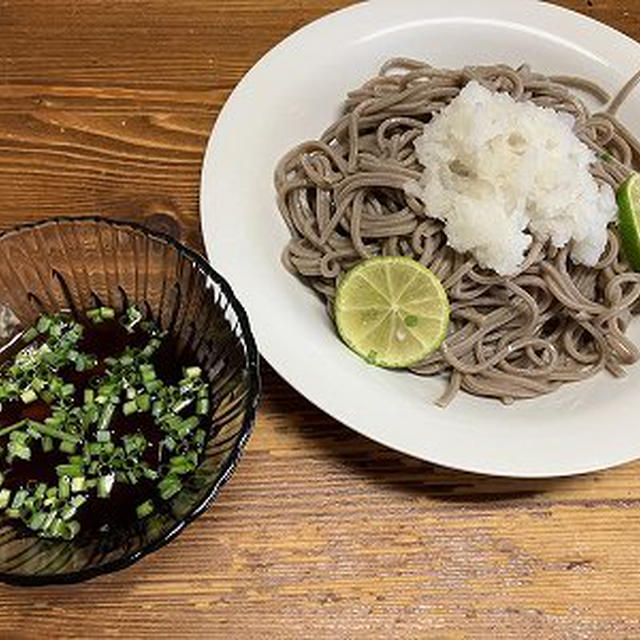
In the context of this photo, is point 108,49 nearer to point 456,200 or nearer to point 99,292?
point 99,292

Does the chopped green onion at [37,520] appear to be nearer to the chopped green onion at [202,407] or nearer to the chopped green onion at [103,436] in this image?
the chopped green onion at [103,436]

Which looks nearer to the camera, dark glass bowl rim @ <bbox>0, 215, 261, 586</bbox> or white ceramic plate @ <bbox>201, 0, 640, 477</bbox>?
dark glass bowl rim @ <bbox>0, 215, 261, 586</bbox>

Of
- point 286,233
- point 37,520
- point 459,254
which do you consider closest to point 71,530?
point 37,520

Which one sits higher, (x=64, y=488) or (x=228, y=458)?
(x=228, y=458)

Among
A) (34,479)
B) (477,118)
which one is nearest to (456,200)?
(477,118)

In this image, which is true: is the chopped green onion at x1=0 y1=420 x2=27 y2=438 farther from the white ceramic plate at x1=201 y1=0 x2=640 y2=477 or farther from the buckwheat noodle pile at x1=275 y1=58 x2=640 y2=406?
the buckwheat noodle pile at x1=275 y1=58 x2=640 y2=406

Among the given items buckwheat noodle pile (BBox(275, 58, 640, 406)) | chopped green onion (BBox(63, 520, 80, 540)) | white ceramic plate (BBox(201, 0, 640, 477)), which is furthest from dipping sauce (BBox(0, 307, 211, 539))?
buckwheat noodle pile (BBox(275, 58, 640, 406))

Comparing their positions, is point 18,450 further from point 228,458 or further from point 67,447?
point 228,458
